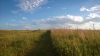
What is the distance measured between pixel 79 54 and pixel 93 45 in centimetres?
192

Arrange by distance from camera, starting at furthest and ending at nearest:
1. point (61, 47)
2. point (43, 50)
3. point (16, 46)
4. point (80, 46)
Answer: point (16, 46), point (43, 50), point (61, 47), point (80, 46)

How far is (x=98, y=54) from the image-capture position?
19.5 ft

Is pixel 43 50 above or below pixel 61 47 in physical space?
below

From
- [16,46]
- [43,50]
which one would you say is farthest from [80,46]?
[16,46]

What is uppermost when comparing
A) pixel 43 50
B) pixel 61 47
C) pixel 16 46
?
pixel 61 47

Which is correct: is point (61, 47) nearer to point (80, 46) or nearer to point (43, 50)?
point (80, 46)

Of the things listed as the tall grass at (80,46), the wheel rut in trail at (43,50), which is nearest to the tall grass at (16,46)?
the wheel rut in trail at (43,50)

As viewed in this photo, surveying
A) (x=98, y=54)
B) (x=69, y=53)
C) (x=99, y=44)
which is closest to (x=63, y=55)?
(x=69, y=53)

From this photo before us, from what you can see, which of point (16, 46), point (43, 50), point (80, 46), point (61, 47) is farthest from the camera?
point (16, 46)

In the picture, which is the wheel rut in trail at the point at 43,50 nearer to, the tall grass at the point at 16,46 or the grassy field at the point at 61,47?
the grassy field at the point at 61,47

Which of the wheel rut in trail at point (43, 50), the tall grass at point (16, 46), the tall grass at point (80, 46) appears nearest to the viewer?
the tall grass at point (80, 46)

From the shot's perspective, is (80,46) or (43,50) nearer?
(80,46)

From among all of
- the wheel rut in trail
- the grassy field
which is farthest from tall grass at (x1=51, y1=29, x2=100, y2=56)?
the wheel rut in trail

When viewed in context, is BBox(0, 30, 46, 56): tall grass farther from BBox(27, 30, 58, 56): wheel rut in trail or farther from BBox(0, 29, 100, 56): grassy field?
BBox(27, 30, 58, 56): wheel rut in trail
